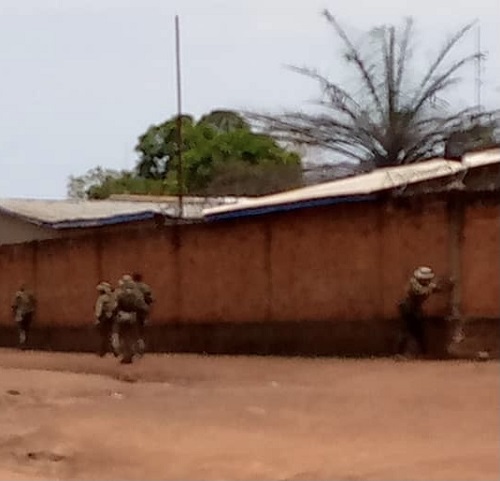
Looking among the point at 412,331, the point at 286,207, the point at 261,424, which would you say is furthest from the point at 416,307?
the point at 261,424

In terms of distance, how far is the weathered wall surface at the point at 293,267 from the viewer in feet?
57.0

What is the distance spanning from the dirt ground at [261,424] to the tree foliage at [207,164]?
12.8 m

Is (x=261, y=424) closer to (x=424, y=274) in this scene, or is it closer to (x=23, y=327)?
(x=424, y=274)

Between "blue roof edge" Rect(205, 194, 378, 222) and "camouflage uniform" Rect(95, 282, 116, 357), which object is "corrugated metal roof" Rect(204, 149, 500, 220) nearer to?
"blue roof edge" Rect(205, 194, 378, 222)

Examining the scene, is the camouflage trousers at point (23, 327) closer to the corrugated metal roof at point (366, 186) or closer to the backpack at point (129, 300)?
the corrugated metal roof at point (366, 186)

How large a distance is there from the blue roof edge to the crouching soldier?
5.55 feet

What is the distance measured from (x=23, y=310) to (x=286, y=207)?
784 cm

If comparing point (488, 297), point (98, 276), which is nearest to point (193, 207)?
point (98, 276)

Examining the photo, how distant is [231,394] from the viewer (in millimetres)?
13727

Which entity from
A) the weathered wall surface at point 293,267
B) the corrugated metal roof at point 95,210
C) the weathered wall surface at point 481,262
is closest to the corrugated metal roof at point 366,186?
the weathered wall surface at point 293,267

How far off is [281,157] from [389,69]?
37.1ft

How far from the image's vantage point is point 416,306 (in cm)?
1720

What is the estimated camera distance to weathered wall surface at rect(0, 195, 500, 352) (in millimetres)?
17375

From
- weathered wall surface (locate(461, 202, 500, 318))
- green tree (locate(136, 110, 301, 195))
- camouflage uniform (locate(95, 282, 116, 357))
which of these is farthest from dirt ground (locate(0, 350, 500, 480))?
green tree (locate(136, 110, 301, 195))
